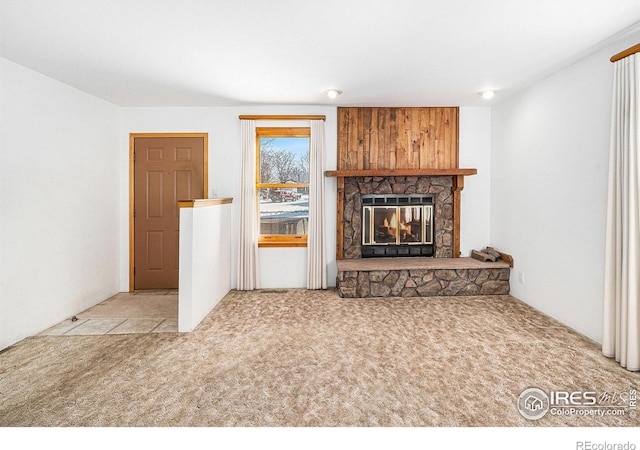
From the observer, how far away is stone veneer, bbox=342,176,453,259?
4.57m

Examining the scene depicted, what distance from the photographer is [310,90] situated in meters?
3.80

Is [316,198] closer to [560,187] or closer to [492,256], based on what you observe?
[492,256]

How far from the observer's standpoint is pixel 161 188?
179 inches

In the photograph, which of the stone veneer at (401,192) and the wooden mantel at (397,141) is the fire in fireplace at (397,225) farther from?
the wooden mantel at (397,141)

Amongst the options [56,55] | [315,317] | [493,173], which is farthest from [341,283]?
[56,55]

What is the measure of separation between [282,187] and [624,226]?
360 centimetres

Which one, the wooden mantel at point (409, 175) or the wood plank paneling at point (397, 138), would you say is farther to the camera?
the wood plank paneling at point (397, 138)

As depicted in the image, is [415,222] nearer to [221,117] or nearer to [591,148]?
[591,148]

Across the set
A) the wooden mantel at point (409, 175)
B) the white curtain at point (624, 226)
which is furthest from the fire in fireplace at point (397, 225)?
the white curtain at point (624, 226)

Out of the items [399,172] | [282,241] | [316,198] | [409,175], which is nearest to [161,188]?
[282,241]

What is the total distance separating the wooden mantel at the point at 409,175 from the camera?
4339 mm

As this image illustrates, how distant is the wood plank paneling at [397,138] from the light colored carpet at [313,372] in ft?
6.88

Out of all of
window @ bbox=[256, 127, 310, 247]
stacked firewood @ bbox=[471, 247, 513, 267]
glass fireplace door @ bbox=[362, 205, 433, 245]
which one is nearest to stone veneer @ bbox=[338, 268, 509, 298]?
stacked firewood @ bbox=[471, 247, 513, 267]

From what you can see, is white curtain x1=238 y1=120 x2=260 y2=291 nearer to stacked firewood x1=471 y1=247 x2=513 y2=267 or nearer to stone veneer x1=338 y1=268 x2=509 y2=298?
stone veneer x1=338 y1=268 x2=509 y2=298
